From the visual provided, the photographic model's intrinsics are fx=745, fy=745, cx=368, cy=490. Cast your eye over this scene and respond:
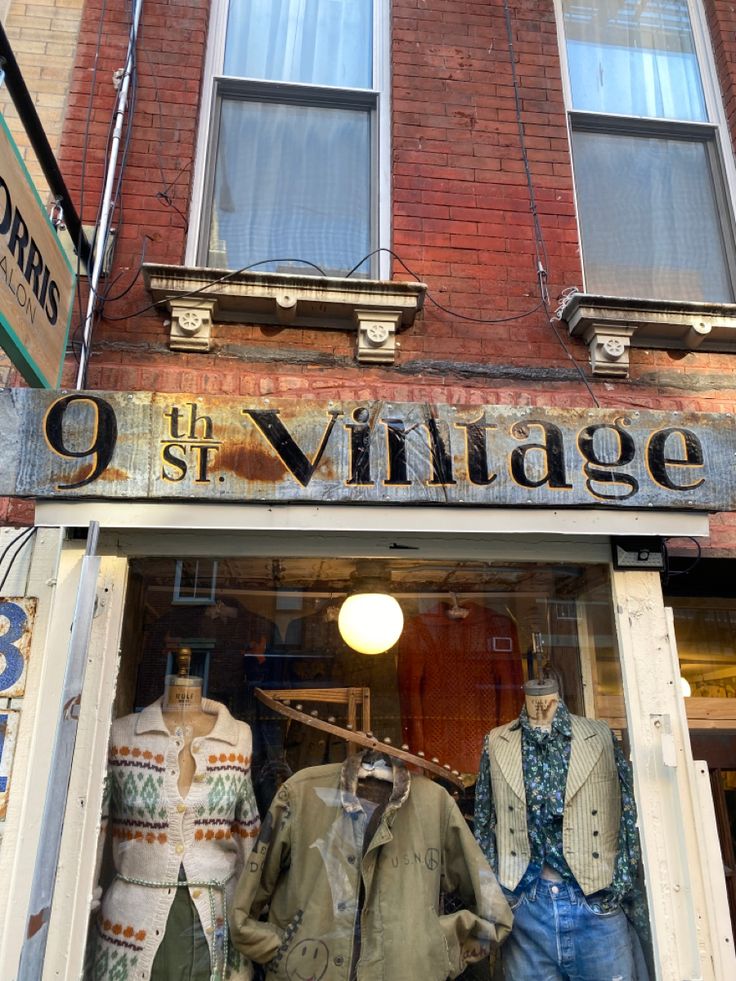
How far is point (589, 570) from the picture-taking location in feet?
11.1

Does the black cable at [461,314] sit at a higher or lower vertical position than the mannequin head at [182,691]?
higher

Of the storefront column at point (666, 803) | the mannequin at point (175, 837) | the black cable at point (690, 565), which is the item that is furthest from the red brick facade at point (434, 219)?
the mannequin at point (175, 837)

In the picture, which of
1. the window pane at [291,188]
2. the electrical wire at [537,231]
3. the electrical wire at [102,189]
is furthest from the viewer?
the window pane at [291,188]

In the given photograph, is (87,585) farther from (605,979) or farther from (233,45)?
Result: (233,45)

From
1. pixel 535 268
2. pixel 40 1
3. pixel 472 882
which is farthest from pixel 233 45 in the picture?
pixel 472 882

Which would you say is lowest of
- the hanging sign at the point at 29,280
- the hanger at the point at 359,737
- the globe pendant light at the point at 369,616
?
the hanger at the point at 359,737

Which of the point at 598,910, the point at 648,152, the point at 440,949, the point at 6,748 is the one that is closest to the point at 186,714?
the point at 6,748

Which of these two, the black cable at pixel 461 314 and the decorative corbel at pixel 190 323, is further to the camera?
the black cable at pixel 461 314

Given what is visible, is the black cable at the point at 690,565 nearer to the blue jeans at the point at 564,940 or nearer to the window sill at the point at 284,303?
the blue jeans at the point at 564,940

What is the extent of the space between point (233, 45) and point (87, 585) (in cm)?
403

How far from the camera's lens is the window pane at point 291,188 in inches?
173

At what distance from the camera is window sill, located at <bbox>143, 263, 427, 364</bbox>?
3.87 meters

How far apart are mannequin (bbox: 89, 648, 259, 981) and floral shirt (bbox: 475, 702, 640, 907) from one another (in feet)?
3.25

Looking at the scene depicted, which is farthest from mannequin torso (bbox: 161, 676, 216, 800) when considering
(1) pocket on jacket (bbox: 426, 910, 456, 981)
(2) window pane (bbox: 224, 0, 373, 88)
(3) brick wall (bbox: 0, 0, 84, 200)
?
(2) window pane (bbox: 224, 0, 373, 88)
